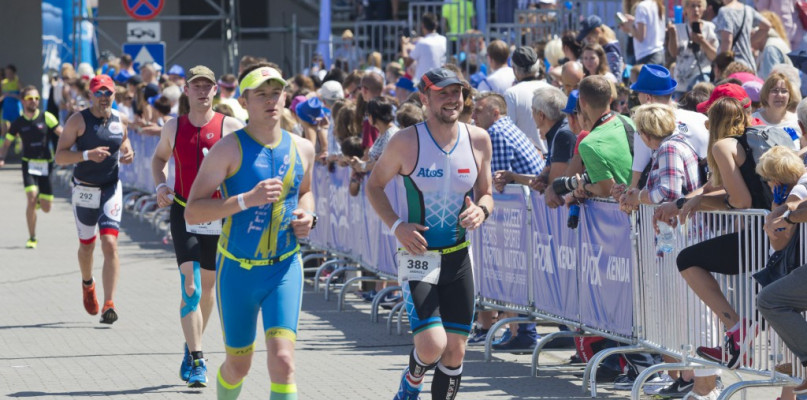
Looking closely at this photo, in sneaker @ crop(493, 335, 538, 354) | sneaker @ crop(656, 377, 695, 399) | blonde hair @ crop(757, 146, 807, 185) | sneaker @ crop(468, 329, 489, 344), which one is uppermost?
blonde hair @ crop(757, 146, 807, 185)

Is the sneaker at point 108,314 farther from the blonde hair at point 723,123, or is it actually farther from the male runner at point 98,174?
the blonde hair at point 723,123

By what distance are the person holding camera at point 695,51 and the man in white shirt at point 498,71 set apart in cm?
178

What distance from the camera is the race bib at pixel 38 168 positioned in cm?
1820

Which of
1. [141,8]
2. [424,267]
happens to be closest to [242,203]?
[424,267]

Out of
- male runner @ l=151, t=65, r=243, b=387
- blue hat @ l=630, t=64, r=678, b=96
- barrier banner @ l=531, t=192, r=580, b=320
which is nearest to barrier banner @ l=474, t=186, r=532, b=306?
barrier banner @ l=531, t=192, r=580, b=320

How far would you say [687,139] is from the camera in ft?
27.5

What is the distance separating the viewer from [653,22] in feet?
46.4

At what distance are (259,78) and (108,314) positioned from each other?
5.47 m

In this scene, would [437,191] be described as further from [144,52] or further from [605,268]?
[144,52]

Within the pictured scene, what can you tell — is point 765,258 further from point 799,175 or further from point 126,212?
point 126,212

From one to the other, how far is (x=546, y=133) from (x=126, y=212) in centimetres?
1406

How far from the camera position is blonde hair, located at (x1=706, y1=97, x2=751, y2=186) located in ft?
24.7

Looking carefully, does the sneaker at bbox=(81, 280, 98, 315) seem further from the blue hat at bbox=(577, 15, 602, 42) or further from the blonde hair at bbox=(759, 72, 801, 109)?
the blonde hair at bbox=(759, 72, 801, 109)

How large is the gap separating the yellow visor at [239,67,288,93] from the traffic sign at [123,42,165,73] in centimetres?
1981
